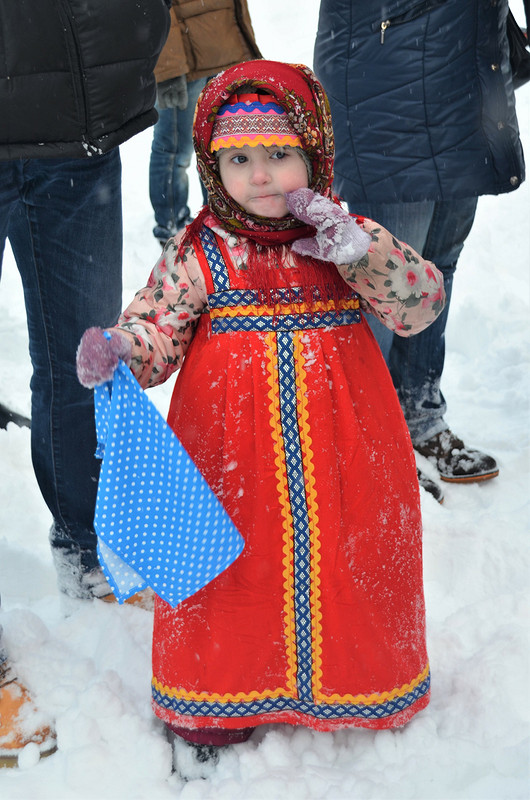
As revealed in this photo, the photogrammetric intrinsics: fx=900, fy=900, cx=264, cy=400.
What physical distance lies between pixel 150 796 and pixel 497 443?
76.5 inches

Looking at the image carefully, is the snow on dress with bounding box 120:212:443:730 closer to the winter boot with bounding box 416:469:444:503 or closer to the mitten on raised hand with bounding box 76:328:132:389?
the mitten on raised hand with bounding box 76:328:132:389

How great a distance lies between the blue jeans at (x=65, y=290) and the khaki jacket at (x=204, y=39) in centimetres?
244

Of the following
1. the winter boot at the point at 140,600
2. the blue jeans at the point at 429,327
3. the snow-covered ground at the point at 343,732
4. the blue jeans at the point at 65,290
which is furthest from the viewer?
the blue jeans at the point at 429,327

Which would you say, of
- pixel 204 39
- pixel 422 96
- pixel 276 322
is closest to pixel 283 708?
pixel 276 322

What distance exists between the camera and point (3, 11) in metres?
1.64

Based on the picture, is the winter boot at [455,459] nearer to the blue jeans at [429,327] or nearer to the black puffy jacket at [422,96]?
the blue jeans at [429,327]

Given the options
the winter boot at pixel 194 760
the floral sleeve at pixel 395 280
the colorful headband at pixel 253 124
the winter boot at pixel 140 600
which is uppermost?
the colorful headband at pixel 253 124

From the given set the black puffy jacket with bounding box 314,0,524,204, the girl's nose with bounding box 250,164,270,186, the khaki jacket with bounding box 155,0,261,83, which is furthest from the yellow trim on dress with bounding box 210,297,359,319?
the khaki jacket with bounding box 155,0,261,83

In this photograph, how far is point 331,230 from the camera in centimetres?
156

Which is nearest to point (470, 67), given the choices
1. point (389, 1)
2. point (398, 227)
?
point (389, 1)

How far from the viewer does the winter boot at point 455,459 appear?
2.96 meters

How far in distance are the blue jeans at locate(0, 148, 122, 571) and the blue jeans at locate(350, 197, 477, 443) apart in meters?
0.96

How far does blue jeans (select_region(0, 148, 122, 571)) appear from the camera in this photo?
192 cm

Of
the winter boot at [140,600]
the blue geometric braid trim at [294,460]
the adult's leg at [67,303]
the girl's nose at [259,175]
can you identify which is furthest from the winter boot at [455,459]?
the girl's nose at [259,175]
